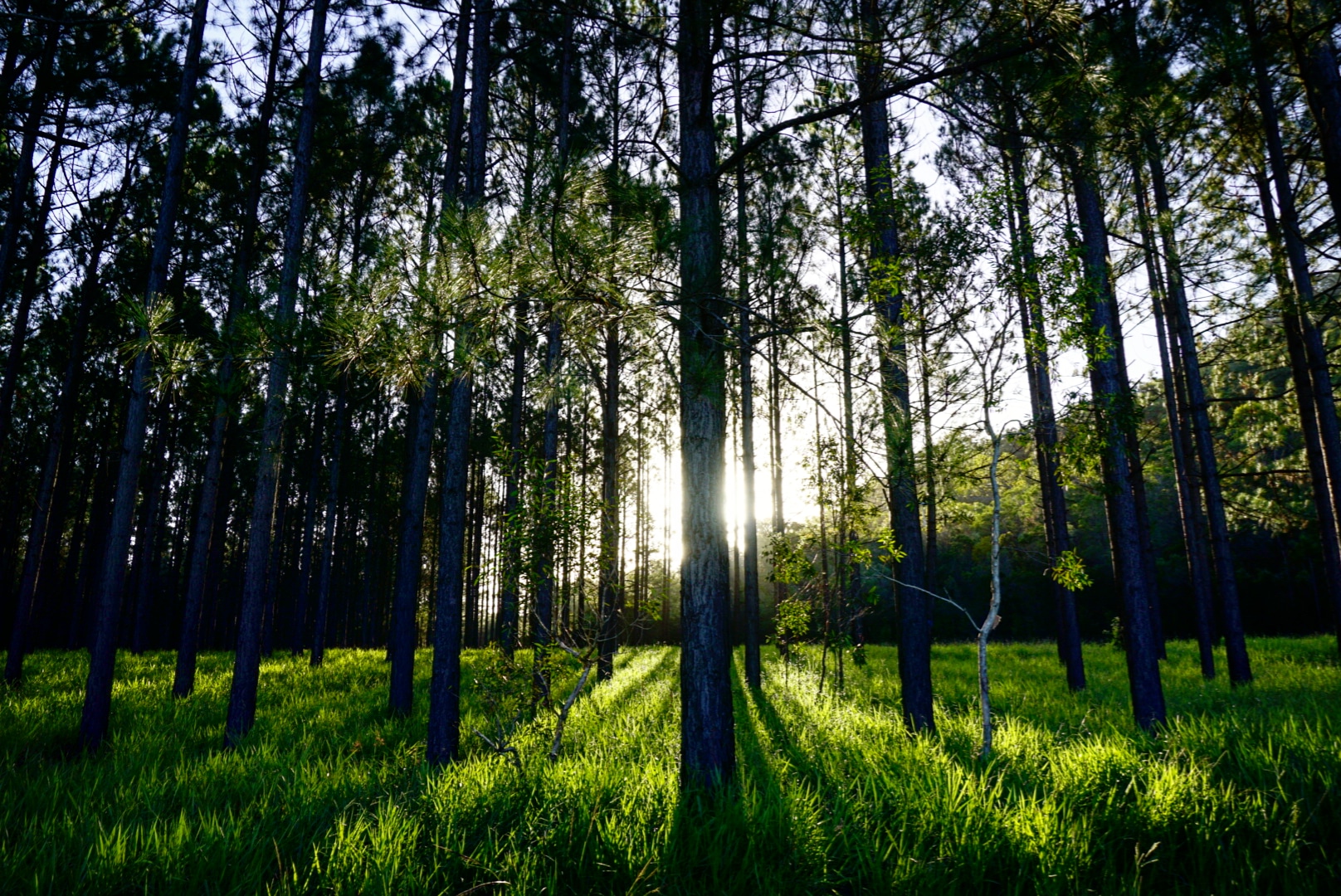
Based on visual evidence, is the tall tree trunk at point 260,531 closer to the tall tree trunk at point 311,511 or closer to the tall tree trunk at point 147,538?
the tall tree trunk at point 311,511

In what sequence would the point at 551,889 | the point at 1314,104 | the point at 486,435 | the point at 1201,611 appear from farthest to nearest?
the point at 486,435
the point at 1201,611
the point at 1314,104
the point at 551,889

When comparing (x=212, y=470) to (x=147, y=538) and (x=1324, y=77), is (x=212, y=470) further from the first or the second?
(x=1324, y=77)

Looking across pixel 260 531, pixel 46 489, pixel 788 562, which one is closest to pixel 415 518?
pixel 260 531

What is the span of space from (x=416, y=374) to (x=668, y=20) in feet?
9.91

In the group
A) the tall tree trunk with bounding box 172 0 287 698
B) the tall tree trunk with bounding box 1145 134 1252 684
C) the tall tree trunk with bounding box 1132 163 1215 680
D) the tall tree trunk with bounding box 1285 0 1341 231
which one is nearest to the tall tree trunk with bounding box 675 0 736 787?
the tall tree trunk with bounding box 1285 0 1341 231

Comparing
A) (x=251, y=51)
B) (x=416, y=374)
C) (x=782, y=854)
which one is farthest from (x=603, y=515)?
(x=251, y=51)

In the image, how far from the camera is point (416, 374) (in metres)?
3.77

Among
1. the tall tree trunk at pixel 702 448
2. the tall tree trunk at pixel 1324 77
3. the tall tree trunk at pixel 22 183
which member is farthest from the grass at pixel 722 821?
the tall tree trunk at pixel 22 183

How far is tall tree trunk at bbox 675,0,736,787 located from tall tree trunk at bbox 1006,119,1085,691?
2011 millimetres

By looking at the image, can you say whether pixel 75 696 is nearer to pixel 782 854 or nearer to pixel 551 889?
pixel 551 889

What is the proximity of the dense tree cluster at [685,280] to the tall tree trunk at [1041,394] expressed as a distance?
0.08 metres

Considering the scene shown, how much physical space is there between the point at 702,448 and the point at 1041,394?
909 cm

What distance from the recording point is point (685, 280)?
378cm

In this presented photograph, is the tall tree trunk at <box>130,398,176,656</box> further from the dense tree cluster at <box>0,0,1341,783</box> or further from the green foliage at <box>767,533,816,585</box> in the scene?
the green foliage at <box>767,533,816,585</box>
